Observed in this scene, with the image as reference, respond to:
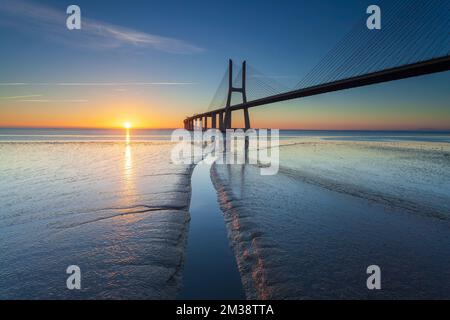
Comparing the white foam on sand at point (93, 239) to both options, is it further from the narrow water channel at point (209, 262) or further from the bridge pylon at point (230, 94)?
the bridge pylon at point (230, 94)

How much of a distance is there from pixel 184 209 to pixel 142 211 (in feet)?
2.25

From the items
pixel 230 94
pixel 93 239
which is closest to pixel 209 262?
pixel 93 239

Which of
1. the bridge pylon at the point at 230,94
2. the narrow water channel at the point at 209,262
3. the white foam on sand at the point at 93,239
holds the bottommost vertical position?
the narrow water channel at the point at 209,262

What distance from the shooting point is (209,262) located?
8.25 feet

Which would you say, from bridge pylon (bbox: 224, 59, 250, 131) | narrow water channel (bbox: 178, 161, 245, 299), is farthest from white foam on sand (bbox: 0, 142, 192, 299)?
bridge pylon (bbox: 224, 59, 250, 131)

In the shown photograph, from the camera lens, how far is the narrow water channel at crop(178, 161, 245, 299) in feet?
6.66

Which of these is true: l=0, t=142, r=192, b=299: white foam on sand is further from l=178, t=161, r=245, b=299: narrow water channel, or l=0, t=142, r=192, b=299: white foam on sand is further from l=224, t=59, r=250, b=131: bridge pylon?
l=224, t=59, r=250, b=131: bridge pylon

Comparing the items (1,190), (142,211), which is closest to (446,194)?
(142,211)

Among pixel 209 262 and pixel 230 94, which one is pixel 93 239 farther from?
pixel 230 94

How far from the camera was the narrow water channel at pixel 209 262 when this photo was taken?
2.03 meters

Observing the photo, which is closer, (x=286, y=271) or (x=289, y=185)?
(x=286, y=271)

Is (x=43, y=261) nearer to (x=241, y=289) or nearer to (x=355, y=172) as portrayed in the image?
(x=241, y=289)

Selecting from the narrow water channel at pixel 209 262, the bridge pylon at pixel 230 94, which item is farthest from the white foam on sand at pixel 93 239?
the bridge pylon at pixel 230 94

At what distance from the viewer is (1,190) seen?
17.3 feet
